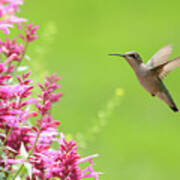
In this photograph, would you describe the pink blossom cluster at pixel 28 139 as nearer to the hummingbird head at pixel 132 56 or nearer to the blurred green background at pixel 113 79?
the hummingbird head at pixel 132 56

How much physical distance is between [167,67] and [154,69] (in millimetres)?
85

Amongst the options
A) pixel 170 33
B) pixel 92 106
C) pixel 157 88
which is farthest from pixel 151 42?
pixel 157 88

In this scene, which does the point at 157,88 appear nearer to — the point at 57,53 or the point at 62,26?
the point at 57,53

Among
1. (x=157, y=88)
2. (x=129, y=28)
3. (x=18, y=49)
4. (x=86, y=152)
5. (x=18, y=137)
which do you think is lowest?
(x=18, y=137)

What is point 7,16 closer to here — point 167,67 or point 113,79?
point 167,67

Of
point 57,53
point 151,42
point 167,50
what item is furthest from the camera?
point 151,42

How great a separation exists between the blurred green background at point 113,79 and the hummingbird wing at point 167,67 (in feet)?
6.50

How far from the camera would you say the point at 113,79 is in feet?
23.0

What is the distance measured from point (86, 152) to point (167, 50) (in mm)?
3440

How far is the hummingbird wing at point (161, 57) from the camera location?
228 cm

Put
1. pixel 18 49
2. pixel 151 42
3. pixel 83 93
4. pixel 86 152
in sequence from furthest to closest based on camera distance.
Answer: pixel 151 42, pixel 83 93, pixel 86 152, pixel 18 49

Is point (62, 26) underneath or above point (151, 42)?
above

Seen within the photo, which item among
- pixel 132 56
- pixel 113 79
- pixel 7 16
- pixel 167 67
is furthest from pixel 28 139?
pixel 113 79

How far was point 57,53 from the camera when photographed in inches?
289
